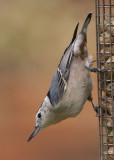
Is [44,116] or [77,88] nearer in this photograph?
[77,88]

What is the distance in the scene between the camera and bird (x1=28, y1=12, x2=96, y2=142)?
5.67 metres

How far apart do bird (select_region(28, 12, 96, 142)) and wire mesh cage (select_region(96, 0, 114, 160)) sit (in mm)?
166

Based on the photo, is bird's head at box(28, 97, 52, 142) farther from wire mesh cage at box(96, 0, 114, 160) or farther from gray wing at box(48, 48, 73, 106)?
wire mesh cage at box(96, 0, 114, 160)

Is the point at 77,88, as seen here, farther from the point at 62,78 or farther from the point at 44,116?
the point at 44,116

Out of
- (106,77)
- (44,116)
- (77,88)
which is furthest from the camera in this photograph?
(44,116)

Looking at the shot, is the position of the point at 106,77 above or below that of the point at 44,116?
above

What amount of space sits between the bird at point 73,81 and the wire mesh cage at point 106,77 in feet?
0.54

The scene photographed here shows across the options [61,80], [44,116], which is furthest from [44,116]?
[61,80]

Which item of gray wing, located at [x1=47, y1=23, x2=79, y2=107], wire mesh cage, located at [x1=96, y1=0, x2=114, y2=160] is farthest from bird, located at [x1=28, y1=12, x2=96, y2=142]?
wire mesh cage, located at [x1=96, y1=0, x2=114, y2=160]

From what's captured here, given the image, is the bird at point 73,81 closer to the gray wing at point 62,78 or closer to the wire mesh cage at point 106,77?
the gray wing at point 62,78

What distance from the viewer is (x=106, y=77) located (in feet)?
18.0

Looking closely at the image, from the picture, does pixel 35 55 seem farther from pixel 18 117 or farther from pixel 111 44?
pixel 111 44

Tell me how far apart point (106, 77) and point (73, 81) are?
0.34m

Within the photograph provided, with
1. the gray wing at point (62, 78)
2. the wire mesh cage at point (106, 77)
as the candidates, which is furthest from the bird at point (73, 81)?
the wire mesh cage at point (106, 77)
